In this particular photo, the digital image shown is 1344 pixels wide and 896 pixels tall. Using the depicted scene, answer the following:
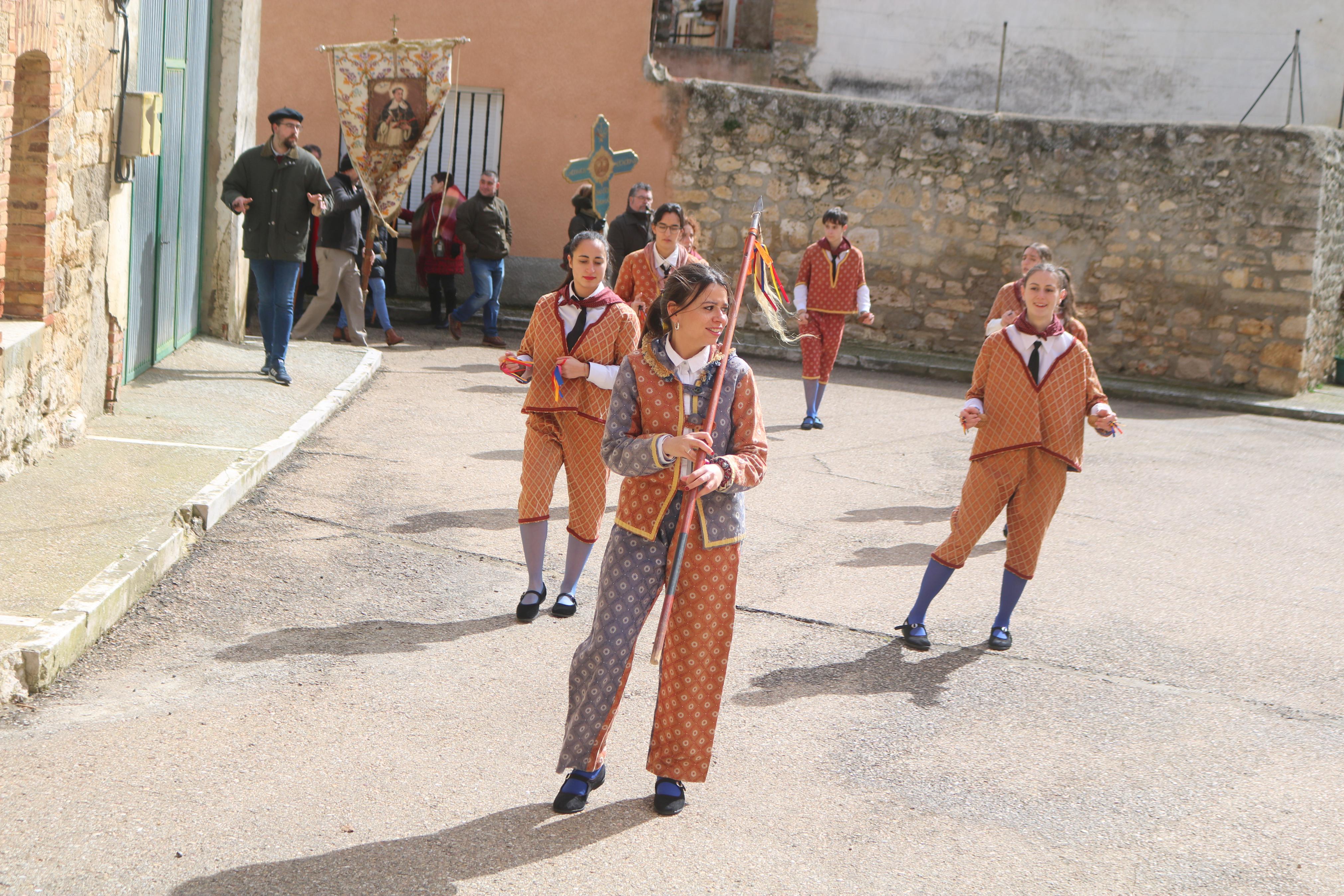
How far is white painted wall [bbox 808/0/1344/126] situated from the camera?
17.7 m

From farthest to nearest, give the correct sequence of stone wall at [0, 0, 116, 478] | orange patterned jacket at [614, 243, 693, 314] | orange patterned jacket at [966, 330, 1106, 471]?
orange patterned jacket at [614, 243, 693, 314] < stone wall at [0, 0, 116, 478] < orange patterned jacket at [966, 330, 1106, 471]

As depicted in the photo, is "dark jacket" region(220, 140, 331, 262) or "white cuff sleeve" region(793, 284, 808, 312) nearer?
"dark jacket" region(220, 140, 331, 262)

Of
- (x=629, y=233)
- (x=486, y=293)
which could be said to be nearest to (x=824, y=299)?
(x=629, y=233)

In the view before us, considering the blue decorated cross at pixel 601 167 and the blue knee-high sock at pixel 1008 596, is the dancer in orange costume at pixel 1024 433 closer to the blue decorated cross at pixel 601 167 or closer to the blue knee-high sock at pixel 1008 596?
the blue knee-high sock at pixel 1008 596

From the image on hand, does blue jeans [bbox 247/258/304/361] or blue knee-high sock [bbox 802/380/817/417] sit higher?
blue jeans [bbox 247/258/304/361]

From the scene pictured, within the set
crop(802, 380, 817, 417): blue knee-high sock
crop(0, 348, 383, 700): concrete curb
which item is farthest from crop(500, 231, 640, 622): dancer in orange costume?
crop(802, 380, 817, 417): blue knee-high sock

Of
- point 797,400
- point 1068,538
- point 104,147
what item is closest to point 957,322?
point 797,400

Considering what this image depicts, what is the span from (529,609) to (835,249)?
6.01 metres

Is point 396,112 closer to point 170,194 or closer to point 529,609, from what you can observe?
point 170,194

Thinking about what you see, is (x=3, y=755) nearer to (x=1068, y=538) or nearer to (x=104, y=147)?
(x=104, y=147)

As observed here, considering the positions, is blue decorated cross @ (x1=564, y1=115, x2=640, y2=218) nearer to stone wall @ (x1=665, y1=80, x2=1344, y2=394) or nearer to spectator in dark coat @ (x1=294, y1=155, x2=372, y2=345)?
stone wall @ (x1=665, y1=80, x2=1344, y2=394)

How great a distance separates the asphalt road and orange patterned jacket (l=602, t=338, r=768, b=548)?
902 millimetres

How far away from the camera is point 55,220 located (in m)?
7.26

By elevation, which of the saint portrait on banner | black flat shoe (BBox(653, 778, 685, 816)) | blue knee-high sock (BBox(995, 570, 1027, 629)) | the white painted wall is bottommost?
black flat shoe (BBox(653, 778, 685, 816))
